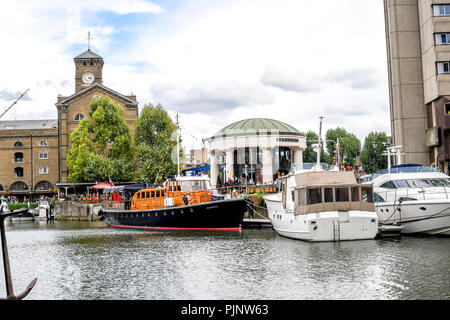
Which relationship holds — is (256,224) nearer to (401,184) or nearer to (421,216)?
(401,184)

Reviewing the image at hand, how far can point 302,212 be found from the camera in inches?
963

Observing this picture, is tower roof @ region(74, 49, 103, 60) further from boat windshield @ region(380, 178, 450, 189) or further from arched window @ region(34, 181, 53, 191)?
boat windshield @ region(380, 178, 450, 189)

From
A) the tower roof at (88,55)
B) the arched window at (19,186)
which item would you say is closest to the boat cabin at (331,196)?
the tower roof at (88,55)

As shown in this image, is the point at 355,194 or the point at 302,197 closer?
the point at 355,194

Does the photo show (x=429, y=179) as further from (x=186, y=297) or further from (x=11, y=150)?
(x=11, y=150)

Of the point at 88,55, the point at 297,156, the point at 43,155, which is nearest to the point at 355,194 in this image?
the point at 297,156

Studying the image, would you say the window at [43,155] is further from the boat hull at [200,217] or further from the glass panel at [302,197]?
the glass panel at [302,197]

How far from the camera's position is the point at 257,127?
2359 inches

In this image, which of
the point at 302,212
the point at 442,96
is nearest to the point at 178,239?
the point at 302,212

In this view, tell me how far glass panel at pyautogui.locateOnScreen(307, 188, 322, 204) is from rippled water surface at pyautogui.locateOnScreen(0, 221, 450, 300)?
2171 millimetres

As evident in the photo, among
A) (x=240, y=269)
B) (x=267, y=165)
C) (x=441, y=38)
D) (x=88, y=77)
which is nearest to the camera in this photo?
(x=240, y=269)

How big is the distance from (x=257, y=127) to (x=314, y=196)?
36.3m

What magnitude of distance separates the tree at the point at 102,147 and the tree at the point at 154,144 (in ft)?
9.89

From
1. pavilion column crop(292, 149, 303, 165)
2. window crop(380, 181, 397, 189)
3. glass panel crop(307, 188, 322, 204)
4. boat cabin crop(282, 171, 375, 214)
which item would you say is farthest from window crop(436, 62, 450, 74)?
glass panel crop(307, 188, 322, 204)
